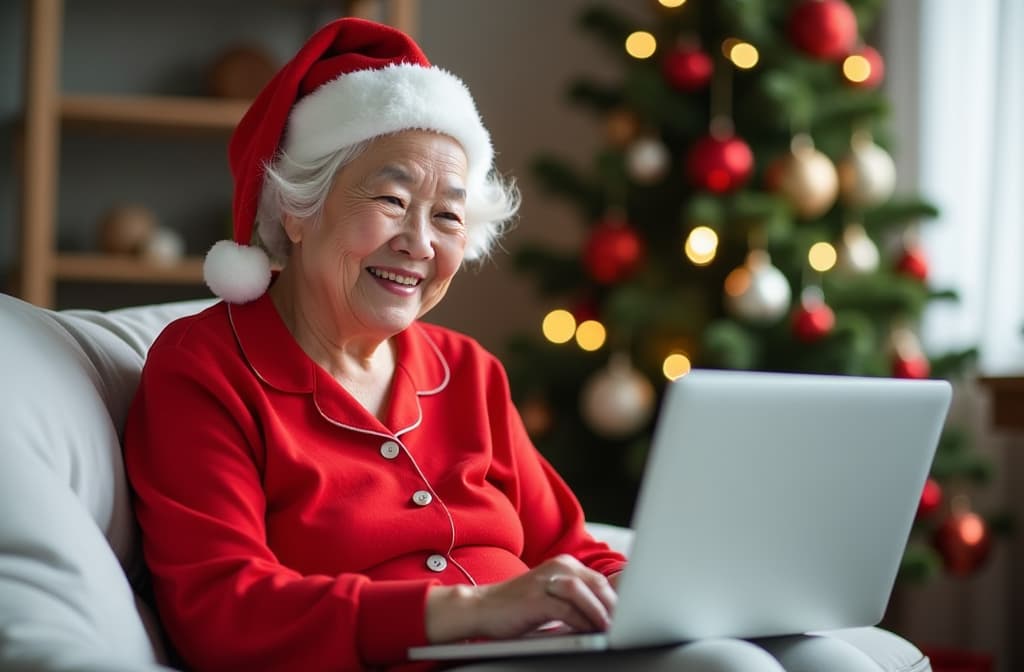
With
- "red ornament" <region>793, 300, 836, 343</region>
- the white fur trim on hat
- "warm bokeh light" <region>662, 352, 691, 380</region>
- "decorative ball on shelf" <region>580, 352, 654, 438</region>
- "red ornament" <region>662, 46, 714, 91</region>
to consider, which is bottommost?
"decorative ball on shelf" <region>580, 352, 654, 438</region>

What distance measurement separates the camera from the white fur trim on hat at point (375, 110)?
155 centimetres

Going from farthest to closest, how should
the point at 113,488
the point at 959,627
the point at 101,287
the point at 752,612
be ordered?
the point at 101,287
the point at 959,627
the point at 113,488
the point at 752,612

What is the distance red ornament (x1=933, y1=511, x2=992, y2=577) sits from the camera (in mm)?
2967

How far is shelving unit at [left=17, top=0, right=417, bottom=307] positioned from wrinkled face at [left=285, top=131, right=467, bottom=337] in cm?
178

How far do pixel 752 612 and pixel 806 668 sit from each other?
4.1 inches

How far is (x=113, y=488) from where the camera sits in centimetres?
138

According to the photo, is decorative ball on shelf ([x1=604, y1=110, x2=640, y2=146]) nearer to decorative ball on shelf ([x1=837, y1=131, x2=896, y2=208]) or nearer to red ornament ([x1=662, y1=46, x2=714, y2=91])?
red ornament ([x1=662, y1=46, x2=714, y2=91])

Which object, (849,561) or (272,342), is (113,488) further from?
(849,561)

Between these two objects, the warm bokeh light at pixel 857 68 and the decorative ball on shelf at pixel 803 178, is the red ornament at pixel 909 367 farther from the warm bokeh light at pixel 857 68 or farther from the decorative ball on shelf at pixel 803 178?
the warm bokeh light at pixel 857 68

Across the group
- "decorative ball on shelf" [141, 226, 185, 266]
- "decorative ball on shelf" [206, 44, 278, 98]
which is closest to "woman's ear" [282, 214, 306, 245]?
"decorative ball on shelf" [141, 226, 185, 266]

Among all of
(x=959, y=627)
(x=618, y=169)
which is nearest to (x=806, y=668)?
(x=618, y=169)

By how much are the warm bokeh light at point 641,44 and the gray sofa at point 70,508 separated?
1872 mm

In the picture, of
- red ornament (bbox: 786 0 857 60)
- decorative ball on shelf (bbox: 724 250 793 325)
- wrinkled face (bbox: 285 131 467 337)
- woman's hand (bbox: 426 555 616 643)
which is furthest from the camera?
red ornament (bbox: 786 0 857 60)

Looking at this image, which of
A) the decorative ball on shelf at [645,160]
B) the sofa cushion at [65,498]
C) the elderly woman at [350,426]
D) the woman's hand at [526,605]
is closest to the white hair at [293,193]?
the elderly woman at [350,426]
